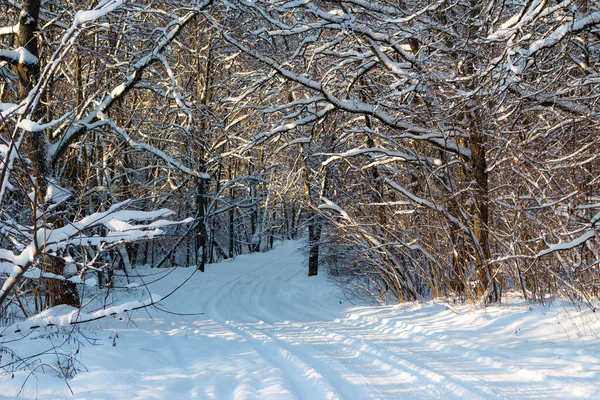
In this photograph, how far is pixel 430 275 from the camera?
929cm

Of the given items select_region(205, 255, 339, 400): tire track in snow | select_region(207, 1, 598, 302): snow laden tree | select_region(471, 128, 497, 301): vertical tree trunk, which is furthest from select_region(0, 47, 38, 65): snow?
select_region(471, 128, 497, 301): vertical tree trunk

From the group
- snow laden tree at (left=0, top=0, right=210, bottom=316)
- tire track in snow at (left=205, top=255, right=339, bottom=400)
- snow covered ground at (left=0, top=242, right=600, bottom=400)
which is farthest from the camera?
tire track in snow at (left=205, top=255, right=339, bottom=400)

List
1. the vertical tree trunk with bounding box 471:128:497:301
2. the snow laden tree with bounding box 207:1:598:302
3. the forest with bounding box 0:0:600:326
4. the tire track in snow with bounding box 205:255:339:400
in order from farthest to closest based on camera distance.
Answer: the vertical tree trunk with bounding box 471:128:497:301 → the snow laden tree with bounding box 207:1:598:302 → the forest with bounding box 0:0:600:326 → the tire track in snow with bounding box 205:255:339:400

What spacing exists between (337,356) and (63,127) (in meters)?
6.04

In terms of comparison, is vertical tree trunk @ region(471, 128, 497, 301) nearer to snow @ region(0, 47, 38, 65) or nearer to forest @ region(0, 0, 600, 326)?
forest @ region(0, 0, 600, 326)

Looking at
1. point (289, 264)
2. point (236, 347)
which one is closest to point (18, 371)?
point (236, 347)

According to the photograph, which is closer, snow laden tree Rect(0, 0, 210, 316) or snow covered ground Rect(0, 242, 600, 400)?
snow laden tree Rect(0, 0, 210, 316)

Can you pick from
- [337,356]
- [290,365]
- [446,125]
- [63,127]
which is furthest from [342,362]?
[63,127]

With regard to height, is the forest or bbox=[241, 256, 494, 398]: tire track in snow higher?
the forest

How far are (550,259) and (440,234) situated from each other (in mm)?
2007

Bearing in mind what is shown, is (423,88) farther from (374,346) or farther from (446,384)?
(446,384)

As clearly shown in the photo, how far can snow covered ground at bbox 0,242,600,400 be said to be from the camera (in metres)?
4.24

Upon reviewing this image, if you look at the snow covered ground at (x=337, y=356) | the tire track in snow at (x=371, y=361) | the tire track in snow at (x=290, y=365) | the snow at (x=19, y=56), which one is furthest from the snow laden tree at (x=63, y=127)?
the tire track in snow at (x=371, y=361)

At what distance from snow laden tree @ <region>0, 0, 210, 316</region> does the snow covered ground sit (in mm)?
804
